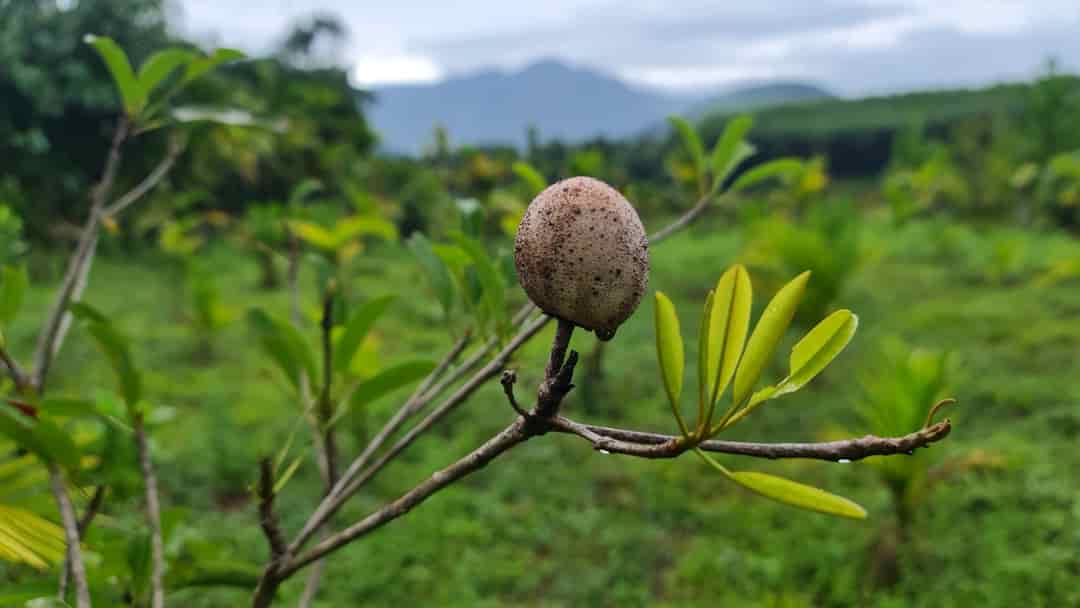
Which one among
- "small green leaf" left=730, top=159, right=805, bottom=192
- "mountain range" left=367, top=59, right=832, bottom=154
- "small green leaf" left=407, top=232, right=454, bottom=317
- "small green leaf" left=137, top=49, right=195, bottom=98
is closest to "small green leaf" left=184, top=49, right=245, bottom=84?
"small green leaf" left=137, top=49, right=195, bottom=98

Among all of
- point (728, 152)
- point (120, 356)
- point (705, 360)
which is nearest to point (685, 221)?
point (728, 152)

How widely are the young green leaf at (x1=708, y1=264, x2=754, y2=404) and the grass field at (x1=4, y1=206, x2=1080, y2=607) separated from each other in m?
0.30

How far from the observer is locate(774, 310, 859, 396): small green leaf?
1.12 ft

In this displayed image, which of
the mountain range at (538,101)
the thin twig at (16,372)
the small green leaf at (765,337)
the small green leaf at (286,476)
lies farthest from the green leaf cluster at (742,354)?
the mountain range at (538,101)

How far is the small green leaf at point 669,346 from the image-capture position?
1.03 feet

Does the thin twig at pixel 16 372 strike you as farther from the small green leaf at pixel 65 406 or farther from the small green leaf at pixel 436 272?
the small green leaf at pixel 436 272

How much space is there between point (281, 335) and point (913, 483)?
200cm

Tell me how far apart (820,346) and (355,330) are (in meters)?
0.34

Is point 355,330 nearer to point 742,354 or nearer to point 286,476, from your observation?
point 286,476

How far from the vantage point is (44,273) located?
5836 mm

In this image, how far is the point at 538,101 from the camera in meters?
157

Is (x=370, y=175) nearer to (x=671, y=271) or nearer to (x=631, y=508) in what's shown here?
(x=671, y=271)

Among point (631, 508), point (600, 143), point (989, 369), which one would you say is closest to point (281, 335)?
point (631, 508)

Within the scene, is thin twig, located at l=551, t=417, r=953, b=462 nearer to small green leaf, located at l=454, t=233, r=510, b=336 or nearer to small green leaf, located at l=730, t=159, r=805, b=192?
small green leaf, located at l=454, t=233, r=510, b=336
